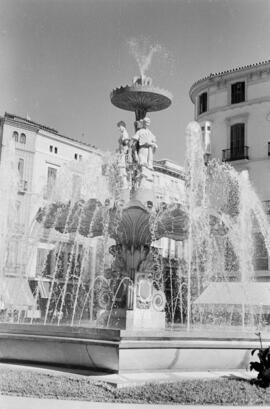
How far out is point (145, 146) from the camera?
14.2 metres

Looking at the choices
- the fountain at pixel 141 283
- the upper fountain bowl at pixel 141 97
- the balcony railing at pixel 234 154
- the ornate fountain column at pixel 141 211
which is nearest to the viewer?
the fountain at pixel 141 283

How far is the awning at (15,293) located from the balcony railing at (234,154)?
1262 centimetres

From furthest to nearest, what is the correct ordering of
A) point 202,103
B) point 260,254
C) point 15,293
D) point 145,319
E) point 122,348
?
point 202,103 < point 260,254 < point 15,293 < point 145,319 < point 122,348

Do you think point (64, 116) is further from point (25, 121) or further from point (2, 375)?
point (25, 121)

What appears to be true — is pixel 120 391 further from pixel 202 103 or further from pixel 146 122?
pixel 202 103

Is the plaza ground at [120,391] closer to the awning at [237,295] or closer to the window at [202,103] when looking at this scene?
the awning at [237,295]

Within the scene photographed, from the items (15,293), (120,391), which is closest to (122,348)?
(120,391)

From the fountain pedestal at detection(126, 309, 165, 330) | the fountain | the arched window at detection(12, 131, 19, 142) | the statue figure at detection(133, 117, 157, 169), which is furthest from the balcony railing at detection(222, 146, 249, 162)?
the fountain pedestal at detection(126, 309, 165, 330)

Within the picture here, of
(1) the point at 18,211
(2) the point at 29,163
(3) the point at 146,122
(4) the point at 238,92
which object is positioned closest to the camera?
(3) the point at 146,122

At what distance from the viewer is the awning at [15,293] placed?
2547cm

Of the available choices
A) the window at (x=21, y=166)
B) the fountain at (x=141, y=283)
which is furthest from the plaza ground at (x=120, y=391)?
the window at (x=21, y=166)

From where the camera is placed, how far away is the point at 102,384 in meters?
7.16

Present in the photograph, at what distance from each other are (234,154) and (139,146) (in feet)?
57.4

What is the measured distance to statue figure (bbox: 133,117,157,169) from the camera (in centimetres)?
1415
